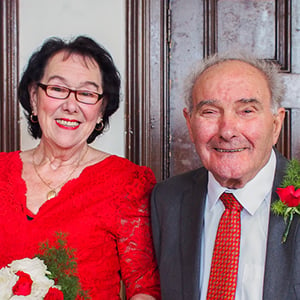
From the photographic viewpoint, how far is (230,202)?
1.57 meters

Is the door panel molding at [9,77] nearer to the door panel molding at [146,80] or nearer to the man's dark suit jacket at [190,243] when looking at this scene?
the door panel molding at [146,80]

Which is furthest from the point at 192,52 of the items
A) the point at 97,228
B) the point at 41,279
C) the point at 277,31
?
the point at 41,279

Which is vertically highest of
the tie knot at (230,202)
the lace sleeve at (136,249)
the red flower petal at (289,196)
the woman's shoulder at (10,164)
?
the woman's shoulder at (10,164)

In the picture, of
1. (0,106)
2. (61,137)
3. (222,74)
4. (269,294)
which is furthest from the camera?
(0,106)

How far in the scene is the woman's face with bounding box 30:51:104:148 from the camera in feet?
6.01

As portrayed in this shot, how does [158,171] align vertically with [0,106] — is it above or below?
below

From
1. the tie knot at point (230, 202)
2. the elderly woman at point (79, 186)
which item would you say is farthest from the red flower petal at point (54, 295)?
the tie knot at point (230, 202)

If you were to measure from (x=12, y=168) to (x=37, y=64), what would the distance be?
16.4 inches

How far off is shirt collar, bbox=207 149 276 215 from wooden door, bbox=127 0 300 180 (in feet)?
2.76

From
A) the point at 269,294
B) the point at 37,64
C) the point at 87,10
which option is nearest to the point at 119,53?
the point at 87,10

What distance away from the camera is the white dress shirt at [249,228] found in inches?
57.9

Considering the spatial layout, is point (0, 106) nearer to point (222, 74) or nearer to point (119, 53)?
point (119, 53)

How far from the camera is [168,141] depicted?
2.45 meters

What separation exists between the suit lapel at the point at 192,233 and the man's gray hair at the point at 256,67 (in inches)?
11.3
